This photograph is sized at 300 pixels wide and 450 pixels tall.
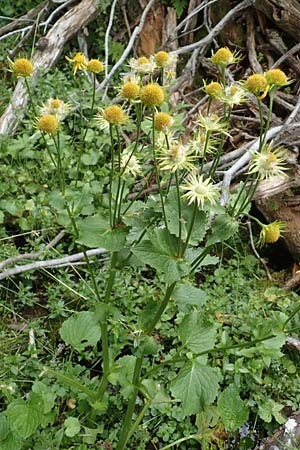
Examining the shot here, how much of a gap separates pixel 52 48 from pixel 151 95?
2.42 m

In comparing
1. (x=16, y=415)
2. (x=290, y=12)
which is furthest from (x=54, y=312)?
(x=290, y=12)

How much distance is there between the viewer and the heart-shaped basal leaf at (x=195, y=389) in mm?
1626

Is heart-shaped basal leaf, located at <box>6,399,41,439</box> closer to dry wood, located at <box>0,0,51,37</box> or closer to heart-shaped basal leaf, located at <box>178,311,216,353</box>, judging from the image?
heart-shaped basal leaf, located at <box>178,311,216,353</box>

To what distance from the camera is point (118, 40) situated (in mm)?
4027

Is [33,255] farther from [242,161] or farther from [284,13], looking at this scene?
[284,13]

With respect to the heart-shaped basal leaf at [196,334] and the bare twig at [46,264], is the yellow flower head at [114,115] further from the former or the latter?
the bare twig at [46,264]

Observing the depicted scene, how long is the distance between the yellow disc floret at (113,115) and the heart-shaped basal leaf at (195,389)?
746 millimetres

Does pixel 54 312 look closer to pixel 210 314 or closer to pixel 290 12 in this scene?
pixel 210 314

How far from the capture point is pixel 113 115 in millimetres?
1542

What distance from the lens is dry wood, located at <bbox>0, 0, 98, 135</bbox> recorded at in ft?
11.0

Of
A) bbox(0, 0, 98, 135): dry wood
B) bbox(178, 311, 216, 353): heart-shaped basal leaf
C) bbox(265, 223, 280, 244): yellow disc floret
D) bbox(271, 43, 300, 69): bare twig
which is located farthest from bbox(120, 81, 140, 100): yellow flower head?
bbox(271, 43, 300, 69): bare twig

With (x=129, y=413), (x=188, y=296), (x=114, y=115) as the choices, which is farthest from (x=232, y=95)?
(x=129, y=413)

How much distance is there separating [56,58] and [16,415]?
252 cm

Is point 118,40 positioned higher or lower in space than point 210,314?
higher
